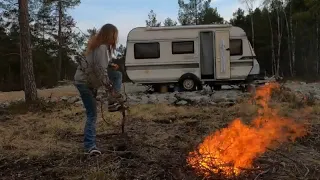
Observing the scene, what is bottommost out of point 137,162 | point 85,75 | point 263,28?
point 137,162

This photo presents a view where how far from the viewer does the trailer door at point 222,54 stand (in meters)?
16.3

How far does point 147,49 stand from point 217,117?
8856 millimetres

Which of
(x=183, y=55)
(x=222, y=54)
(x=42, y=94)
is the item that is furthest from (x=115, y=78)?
(x=42, y=94)

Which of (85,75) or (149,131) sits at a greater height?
(85,75)

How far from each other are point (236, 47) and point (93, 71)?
12.2 metres

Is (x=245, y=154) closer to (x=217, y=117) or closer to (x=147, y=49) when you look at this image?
(x=217, y=117)

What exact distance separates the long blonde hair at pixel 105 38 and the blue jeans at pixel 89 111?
428mm

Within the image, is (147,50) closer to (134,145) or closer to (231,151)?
(134,145)

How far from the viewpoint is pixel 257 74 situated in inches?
654

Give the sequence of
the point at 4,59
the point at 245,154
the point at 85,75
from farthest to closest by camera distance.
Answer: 1. the point at 4,59
2. the point at 85,75
3. the point at 245,154

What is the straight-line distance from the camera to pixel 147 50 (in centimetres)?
A: 1639

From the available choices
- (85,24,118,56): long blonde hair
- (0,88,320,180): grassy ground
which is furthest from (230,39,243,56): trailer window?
(85,24,118,56): long blonde hair

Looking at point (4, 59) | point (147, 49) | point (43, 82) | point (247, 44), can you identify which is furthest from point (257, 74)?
point (4, 59)

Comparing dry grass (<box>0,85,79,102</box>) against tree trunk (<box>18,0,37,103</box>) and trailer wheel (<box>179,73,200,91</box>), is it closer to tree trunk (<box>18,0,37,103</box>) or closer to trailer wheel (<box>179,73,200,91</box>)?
tree trunk (<box>18,0,37,103</box>)
